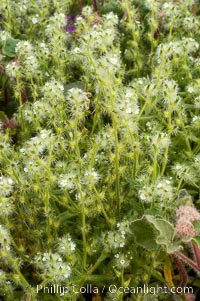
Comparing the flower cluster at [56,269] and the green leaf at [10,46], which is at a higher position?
the green leaf at [10,46]

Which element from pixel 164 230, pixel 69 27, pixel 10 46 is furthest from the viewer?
pixel 69 27

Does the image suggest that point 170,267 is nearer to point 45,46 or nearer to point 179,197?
point 179,197

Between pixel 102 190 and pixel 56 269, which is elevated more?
pixel 102 190

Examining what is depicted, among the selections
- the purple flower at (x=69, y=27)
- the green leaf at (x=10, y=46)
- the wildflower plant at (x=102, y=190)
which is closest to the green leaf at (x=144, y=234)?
the wildflower plant at (x=102, y=190)

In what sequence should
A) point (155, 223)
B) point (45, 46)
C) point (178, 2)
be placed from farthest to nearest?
point (178, 2)
point (45, 46)
point (155, 223)

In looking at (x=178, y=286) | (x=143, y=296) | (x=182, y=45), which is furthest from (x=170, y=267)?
(x=182, y=45)

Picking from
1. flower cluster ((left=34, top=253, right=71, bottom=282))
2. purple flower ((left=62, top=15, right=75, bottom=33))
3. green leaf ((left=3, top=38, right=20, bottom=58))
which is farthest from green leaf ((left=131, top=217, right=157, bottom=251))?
purple flower ((left=62, top=15, right=75, bottom=33))

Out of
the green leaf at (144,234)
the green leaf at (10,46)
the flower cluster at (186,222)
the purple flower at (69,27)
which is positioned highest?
the purple flower at (69,27)

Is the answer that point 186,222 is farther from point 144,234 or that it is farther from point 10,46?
point 10,46

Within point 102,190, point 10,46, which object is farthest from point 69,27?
point 102,190

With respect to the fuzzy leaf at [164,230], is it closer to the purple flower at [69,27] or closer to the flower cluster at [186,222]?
the flower cluster at [186,222]

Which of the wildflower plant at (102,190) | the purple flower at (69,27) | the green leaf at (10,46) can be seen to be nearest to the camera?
the wildflower plant at (102,190)
